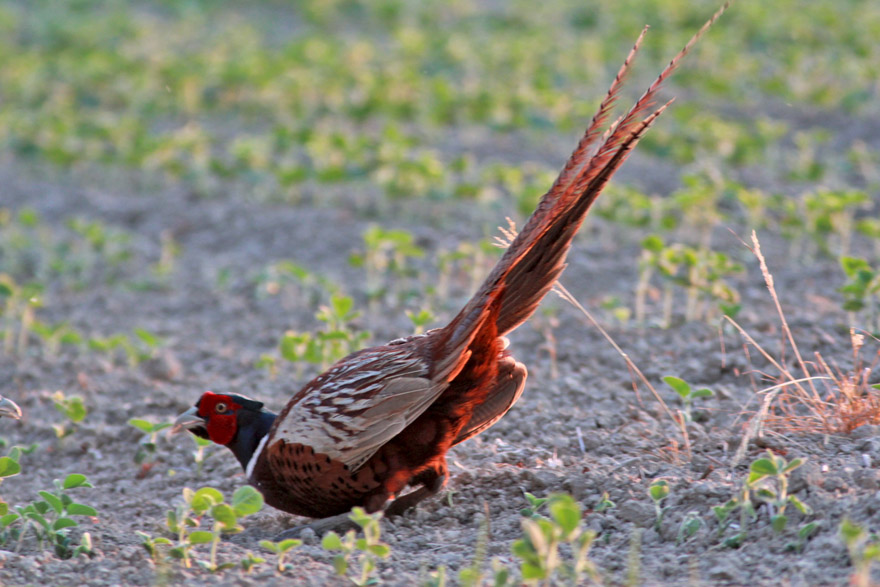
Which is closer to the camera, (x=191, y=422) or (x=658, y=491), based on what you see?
(x=658, y=491)

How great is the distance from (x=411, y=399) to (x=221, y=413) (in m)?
0.81

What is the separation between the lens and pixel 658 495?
10.5ft

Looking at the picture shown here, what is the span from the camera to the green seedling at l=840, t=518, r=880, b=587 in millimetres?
2449

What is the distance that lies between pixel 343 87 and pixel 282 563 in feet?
28.7

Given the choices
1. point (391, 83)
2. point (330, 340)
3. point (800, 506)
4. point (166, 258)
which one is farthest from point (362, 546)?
point (391, 83)

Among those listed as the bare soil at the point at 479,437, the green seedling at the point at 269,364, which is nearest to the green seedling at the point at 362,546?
the bare soil at the point at 479,437

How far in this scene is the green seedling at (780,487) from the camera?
9.81 ft

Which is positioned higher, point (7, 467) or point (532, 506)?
point (7, 467)

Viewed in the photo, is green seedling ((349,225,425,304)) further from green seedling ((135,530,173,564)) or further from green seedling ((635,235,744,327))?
green seedling ((135,530,173,564))

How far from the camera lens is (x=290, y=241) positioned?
7688 mm

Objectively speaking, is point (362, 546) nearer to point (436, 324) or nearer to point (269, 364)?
point (269, 364)

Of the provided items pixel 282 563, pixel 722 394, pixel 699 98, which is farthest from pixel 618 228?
pixel 282 563

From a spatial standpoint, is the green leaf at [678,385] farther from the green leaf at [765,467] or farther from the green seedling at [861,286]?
the green seedling at [861,286]

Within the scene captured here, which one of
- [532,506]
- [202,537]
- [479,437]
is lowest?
[479,437]
